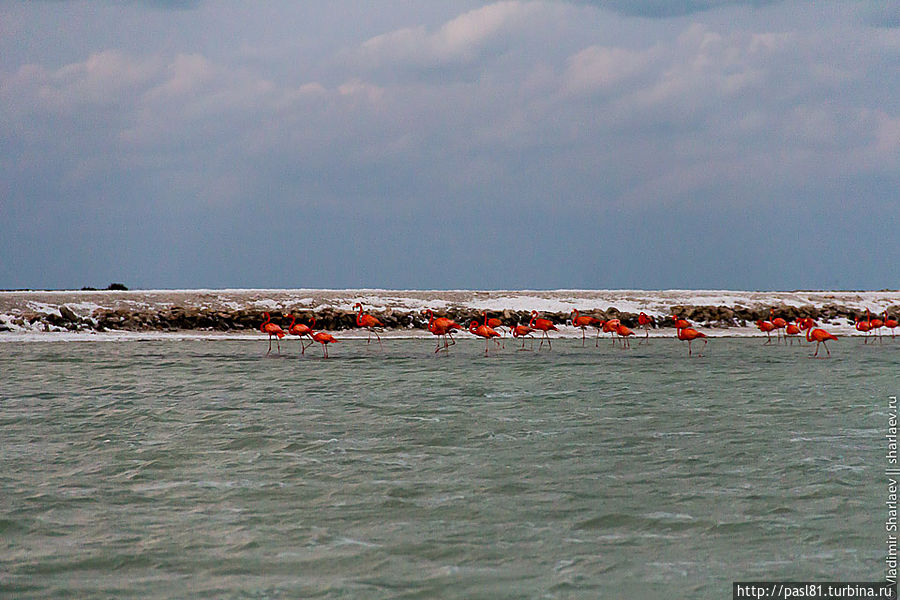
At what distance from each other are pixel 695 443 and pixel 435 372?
26.6ft

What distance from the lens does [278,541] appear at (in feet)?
21.3

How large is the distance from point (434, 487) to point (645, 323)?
21.2 metres

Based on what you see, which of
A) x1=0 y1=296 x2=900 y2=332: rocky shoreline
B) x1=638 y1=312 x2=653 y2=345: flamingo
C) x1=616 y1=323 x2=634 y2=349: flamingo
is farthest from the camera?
x1=638 y1=312 x2=653 y2=345: flamingo

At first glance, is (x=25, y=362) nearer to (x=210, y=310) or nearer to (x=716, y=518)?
(x=210, y=310)

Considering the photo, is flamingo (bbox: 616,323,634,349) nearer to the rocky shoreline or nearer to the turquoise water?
the rocky shoreline

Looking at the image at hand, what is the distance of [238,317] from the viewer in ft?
89.1

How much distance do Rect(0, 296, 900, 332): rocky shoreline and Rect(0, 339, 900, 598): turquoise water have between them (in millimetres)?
10872

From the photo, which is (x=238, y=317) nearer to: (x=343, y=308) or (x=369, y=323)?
(x=343, y=308)

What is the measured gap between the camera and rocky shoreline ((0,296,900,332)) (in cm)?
2627

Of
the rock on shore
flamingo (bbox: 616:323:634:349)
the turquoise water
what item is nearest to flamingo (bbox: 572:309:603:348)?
the rock on shore

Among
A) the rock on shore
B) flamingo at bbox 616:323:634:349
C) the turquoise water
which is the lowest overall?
the turquoise water


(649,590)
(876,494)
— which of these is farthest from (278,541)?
(876,494)

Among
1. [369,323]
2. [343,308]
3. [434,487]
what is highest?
[343,308]

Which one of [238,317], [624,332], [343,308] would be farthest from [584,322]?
[238,317]
